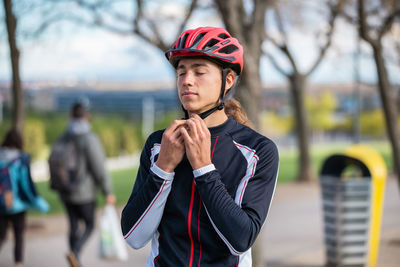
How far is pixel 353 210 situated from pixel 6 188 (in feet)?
13.0

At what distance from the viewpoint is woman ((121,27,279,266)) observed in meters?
2.18

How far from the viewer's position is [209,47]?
237cm

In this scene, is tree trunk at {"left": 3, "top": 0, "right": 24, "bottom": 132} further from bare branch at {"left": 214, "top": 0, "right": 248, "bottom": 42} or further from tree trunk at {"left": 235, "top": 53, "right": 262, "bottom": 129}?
tree trunk at {"left": 235, "top": 53, "right": 262, "bottom": 129}

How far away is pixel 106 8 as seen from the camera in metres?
13.5

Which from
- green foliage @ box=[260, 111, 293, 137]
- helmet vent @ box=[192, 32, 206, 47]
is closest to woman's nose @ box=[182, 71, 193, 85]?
helmet vent @ box=[192, 32, 206, 47]

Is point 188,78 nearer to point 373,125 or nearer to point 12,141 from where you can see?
point 12,141

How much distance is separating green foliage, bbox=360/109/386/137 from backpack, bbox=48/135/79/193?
2334 inches

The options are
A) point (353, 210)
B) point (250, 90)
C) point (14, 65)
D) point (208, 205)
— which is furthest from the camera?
point (14, 65)

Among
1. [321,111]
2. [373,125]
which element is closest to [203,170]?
[373,125]

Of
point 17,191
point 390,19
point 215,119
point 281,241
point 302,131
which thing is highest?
point 390,19

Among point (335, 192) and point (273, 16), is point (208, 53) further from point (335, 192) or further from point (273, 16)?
point (273, 16)

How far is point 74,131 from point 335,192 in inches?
122

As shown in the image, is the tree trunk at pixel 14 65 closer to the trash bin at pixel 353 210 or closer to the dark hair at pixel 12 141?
the dark hair at pixel 12 141

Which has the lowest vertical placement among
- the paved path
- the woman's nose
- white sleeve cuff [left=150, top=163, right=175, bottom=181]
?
the paved path
